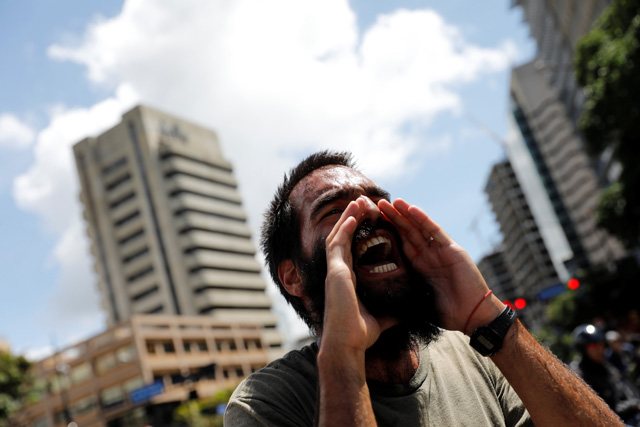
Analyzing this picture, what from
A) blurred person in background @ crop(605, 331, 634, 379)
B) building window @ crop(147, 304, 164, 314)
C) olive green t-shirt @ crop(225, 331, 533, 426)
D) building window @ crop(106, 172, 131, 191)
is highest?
building window @ crop(106, 172, 131, 191)

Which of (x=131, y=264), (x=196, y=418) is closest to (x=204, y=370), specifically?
(x=196, y=418)

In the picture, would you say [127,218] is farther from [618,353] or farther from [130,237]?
[618,353]

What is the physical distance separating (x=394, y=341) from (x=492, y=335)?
1.08 ft

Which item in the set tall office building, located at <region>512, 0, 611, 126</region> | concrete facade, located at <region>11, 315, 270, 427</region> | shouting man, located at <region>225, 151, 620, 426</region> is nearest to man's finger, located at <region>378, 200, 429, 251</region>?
shouting man, located at <region>225, 151, 620, 426</region>

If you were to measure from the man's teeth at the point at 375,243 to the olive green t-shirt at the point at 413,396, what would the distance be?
1.28ft

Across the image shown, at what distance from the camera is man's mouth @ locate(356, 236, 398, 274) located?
6.69 ft

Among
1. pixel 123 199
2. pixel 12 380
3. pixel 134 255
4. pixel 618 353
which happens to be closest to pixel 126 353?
pixel 12 380

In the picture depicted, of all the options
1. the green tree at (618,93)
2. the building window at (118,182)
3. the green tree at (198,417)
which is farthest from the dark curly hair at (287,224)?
the building window at (118,182)

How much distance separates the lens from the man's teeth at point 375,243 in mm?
2066

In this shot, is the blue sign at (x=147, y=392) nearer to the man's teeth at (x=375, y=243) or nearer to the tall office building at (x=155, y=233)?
the man's teeth at (x=375, y=243)

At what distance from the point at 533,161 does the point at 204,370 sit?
10493 cm

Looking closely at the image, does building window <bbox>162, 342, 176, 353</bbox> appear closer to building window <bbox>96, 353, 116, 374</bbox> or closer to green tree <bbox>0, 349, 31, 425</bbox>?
building window <bbox>96, 353, 116, 374</bbox>

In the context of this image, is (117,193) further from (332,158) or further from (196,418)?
(332,158)

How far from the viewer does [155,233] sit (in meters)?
87.3
